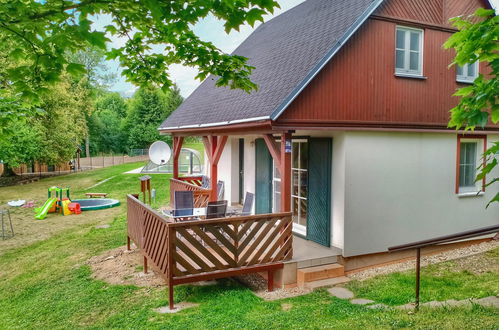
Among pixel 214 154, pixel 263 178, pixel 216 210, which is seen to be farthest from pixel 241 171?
pixel 216 210

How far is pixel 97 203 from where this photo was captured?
18328mm

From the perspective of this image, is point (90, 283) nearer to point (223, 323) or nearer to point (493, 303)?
point (223, 323)

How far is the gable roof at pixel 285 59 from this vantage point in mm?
7555

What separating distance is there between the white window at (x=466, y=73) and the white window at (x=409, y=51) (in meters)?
1.34

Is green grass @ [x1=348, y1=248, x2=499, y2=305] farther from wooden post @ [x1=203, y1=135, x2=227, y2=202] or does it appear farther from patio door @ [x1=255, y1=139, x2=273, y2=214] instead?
wooden post @ [x1=203, y1=135, x2=227, y2=202]

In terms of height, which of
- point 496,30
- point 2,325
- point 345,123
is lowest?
point 2,325

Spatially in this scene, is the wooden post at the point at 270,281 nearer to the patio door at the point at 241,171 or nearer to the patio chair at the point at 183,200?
the patio chair at the point at 183,200

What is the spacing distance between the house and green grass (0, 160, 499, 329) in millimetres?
1290

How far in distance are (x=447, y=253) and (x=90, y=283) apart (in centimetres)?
803

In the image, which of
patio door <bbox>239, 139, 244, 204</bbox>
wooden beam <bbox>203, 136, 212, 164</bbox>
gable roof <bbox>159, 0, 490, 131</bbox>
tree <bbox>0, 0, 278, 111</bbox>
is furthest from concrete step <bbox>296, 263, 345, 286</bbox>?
patio door <bbox>239, 139, 244, 204</bbox>

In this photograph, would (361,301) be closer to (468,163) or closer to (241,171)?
(468,163)

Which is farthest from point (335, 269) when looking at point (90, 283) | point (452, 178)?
point (90, 283)

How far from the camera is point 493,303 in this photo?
5.30m

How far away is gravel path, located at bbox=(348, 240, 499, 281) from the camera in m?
7.97
